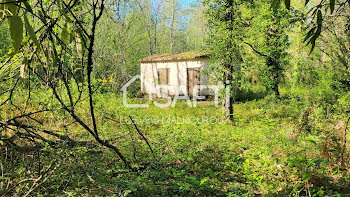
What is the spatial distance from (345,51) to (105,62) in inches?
483

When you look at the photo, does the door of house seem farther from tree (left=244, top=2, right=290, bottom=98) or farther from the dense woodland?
tree (left=244, top=2, right=290, bottom=98)

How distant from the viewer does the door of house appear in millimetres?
14641

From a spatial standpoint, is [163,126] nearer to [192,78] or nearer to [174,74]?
[192,78]

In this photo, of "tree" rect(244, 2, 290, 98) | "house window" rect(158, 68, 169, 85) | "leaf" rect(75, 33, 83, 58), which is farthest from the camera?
"house window" rect(158, 68, 169, 85)

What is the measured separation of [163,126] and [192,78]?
867cm

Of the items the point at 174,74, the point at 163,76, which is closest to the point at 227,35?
the point at 174,74

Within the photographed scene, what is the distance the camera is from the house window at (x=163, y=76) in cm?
1588

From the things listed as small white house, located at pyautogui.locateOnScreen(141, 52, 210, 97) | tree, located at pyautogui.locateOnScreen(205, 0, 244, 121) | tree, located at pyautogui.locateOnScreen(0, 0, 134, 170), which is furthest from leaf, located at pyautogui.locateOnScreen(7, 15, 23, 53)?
small white house, located at pyautogui.locateOnScreen(141, 52, 210, 97)

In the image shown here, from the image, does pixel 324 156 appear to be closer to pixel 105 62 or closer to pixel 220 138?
pixel 220 138

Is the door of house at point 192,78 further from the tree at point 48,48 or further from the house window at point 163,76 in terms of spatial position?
the tree at point 48,48

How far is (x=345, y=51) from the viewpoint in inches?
297

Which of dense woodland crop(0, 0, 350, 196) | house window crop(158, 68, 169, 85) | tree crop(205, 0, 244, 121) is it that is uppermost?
tree crop(205, 0, 244, 121)

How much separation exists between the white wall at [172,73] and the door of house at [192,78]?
0.66 feet

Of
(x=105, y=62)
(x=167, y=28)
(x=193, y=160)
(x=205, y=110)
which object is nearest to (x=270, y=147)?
(x=193, y=160)
